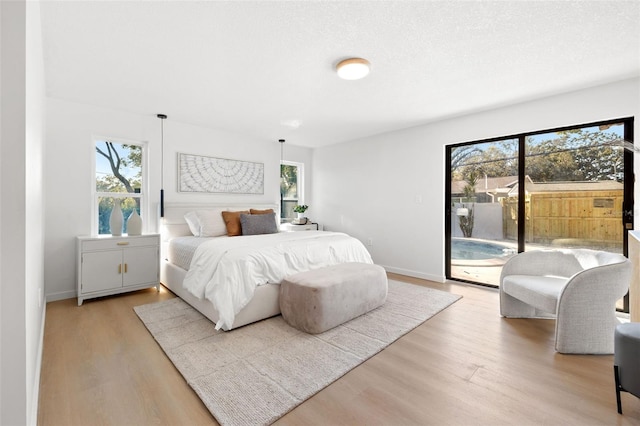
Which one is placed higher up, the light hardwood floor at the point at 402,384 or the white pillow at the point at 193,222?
the white pillow at the point at 193,222

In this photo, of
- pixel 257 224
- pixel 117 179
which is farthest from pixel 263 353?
pixel 117 179

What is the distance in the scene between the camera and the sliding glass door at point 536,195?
290 centimetres

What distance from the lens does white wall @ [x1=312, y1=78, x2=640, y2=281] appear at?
2.97m

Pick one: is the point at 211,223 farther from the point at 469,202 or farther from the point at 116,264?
the point at 469,202

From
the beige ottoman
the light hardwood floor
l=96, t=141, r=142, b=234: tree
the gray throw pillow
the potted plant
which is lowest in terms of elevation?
the light hardwood floor

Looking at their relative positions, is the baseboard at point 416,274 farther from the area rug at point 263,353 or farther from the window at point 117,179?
the window at point 117,179

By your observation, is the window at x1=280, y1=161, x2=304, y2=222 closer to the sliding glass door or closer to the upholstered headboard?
the upholstered headboard

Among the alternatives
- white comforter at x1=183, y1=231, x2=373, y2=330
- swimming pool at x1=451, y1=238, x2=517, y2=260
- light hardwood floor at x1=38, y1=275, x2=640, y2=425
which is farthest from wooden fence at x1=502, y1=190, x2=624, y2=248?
white comforter at x1=183, y1=231, x2=373, y2=330

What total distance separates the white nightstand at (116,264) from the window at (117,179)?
51 centimetres

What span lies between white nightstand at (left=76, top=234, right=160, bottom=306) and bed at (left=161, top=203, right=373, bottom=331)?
8.4 inches

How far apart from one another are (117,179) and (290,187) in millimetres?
2910

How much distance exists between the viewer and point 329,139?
521cm

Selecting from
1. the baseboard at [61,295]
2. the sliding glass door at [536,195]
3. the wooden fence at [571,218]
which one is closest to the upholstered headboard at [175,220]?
the baseboard at [61,295]

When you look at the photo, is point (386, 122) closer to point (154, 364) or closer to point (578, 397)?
point (578, 397)
